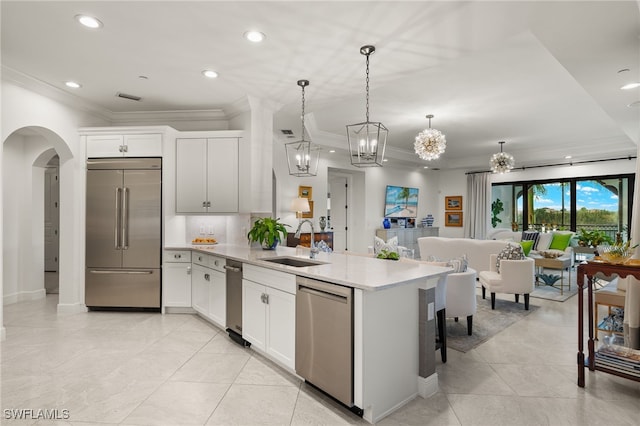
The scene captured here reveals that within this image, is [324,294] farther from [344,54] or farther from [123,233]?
[123,233]

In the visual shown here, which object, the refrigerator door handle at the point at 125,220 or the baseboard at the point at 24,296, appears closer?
the refrigerator door handle at the point at 125,220

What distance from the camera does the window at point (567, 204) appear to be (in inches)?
313

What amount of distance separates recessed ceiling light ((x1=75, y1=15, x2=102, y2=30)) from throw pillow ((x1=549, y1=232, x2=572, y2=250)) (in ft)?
30.5

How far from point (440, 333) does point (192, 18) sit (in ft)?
11.0

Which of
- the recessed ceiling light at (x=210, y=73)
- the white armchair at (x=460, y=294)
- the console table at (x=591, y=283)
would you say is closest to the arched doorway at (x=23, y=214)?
the recessed ceiling light at (x=210, y=73)

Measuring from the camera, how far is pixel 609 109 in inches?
167

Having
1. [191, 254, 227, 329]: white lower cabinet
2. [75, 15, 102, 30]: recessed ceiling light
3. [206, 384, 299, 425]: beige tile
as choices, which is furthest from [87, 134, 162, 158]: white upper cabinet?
[206, 384, 299, 425]: beige tile

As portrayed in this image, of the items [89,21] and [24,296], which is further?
[24,296]

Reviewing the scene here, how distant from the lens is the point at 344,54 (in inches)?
124

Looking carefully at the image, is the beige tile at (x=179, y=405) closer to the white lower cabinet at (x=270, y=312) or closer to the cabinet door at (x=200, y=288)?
the white lower cabinet at (x=270, y=312)

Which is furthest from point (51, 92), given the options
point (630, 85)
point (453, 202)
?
point (453, 202)

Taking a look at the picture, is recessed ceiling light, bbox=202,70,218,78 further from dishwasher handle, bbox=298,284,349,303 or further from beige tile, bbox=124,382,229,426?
beige tile, bbox=124,382,229,426

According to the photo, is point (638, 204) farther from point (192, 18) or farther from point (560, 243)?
point (560, 243)

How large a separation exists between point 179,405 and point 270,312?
0.91m
